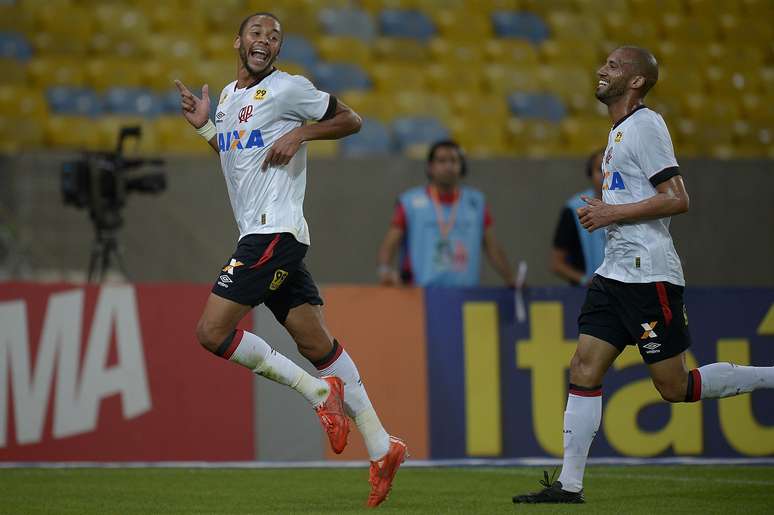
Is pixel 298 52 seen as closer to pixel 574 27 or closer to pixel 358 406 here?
pixel 574 27

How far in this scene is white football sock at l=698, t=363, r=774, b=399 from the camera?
242 inches

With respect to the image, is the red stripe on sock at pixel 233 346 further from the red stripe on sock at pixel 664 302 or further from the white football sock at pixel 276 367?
the red stripe on sock at pixel 664 302

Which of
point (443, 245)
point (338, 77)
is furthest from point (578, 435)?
point (338, 77)

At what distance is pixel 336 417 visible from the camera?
5992 millimetres

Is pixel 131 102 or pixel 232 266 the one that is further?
pixel 131 102

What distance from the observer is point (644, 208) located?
5.87 metres

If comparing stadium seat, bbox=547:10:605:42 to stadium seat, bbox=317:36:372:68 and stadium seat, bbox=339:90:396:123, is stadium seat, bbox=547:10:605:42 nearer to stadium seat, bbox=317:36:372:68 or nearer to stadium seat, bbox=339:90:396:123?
stadium seat, bbox=317:36:372:68

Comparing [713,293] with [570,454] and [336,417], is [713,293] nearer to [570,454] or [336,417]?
[570,454]

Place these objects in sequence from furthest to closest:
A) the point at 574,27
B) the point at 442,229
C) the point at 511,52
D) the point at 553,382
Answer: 1. the point at 574,27
2. the point at 511,52
3. the point at 442,229
4. the point at 553,382

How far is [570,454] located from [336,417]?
1146mm

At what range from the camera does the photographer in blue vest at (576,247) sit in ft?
28.9

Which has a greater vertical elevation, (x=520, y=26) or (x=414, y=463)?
(x=520, y=26)

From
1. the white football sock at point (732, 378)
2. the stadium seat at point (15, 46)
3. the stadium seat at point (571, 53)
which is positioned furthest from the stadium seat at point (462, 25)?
the white football sock at point (732, 378)

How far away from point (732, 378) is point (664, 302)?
57 cm
